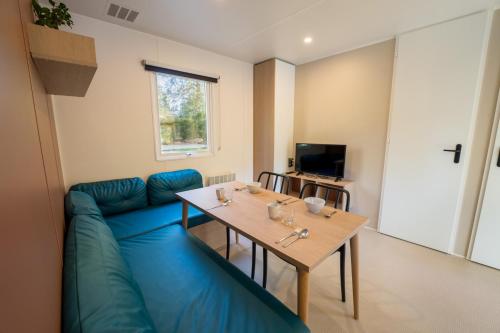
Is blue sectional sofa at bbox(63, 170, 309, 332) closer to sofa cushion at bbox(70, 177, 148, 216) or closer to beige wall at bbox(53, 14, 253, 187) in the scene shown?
sofa cushion at bbox(70, 177, 148, 216)

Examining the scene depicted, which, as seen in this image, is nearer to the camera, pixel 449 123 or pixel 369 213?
pixel 449 123

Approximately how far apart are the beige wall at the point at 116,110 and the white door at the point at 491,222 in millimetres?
3442

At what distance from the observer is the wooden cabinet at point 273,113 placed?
3416 millimetres

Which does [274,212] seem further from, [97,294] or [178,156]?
[178,156]

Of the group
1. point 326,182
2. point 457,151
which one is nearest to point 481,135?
point 457,151

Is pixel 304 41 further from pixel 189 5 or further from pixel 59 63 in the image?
pixel 59 63

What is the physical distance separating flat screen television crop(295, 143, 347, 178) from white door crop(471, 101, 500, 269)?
4.60ft

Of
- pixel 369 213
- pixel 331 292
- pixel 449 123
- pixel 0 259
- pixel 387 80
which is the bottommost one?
pixel 331 292

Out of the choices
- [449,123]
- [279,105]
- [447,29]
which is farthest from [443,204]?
[279,105]

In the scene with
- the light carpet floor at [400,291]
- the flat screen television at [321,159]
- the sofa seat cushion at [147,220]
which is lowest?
the light carpet floor at [400,291]

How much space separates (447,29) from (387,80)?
0.67 m

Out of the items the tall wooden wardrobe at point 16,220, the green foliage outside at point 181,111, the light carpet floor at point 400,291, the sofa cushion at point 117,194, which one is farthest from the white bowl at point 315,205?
the green foliage outside at point 181,111

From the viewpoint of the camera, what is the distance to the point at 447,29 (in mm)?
2197

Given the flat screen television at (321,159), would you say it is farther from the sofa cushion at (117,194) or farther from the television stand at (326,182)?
the sofa cushion at (117,194)
